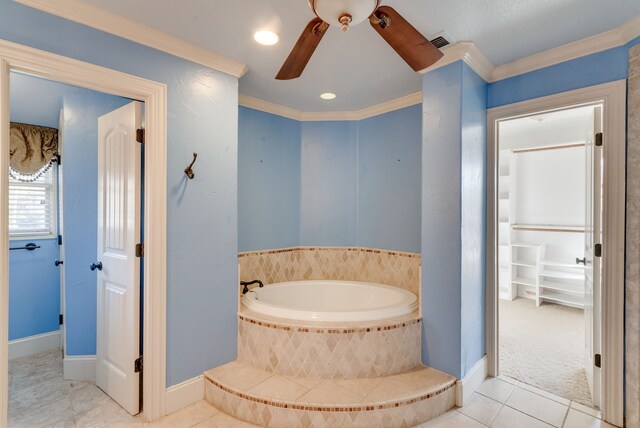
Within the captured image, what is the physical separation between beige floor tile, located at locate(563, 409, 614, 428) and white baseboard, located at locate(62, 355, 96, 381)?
11.3 ft

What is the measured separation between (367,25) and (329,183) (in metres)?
1.89

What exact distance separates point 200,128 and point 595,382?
324 cm

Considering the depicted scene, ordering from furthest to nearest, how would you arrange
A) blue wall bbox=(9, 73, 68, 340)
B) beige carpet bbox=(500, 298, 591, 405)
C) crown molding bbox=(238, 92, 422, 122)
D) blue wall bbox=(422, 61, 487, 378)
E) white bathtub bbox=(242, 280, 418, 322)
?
1. crown molding bbox=(238, 92, 422, 122)
2. blue wall bbox=(9, 73, 68, 340)
3. white bathtub bbox=(242, 280, 418, 322)
4. beige carpet bbox=(500, 298, 591, 405)
5. blue wall bbox=(422, 61, 487, 378)

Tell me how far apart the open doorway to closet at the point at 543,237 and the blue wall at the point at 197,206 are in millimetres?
2615

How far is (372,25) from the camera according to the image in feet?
3.55

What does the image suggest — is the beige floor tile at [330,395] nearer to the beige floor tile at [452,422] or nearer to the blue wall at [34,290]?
the beige floor tile at [452,422]

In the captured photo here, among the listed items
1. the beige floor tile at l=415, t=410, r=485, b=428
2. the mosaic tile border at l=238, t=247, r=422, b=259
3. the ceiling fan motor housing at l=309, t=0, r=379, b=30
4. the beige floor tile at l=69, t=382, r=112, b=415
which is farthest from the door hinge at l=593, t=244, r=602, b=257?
the beige floor tile at l=69, t=382, r=112, b=415

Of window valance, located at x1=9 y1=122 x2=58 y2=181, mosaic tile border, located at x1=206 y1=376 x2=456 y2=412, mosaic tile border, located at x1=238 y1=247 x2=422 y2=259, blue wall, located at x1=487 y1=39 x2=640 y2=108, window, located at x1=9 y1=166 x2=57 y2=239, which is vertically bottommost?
mosaic tile border, located at x1=206 y1=376 x2=456 y2=412

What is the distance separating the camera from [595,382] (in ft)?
6.97

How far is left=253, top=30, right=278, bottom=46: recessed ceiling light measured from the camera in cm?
195

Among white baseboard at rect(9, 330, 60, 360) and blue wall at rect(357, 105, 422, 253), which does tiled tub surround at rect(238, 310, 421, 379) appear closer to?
blue wall at rect(357, 105, 422, 253)

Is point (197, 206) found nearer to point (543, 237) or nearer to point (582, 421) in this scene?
point (582, 421)

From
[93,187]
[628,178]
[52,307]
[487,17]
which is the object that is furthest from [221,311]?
[628,178]

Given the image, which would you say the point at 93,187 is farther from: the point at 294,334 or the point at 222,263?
the point at 294,334
